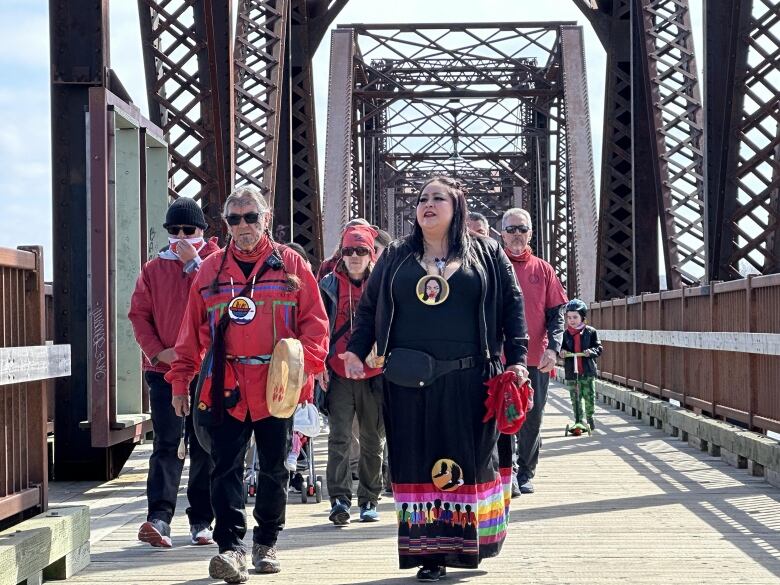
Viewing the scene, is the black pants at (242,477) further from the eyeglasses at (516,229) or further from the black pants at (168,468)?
the eyeglasses at (516,229)

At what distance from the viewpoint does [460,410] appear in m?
6.59

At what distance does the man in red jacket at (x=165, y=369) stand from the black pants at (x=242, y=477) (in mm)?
925

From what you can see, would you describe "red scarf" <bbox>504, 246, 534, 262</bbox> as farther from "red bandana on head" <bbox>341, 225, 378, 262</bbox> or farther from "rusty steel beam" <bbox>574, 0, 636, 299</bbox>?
"rusty steel beam" <bbox>574, 0, 636, 299</bbox>

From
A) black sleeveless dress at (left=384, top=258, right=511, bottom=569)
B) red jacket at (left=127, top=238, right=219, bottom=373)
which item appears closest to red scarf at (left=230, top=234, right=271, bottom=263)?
black sleeveless dress at (left=384, top=258, right=511, bottom=569)

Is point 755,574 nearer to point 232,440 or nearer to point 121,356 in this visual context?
point 232,440

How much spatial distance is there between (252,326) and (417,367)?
0.79m

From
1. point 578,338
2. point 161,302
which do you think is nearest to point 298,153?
point 578,338

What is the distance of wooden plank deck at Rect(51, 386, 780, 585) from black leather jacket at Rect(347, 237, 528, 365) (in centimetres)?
105

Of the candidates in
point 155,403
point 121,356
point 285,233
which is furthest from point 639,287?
point 155,403

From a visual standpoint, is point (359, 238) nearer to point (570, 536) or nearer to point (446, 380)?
point (570, 536)

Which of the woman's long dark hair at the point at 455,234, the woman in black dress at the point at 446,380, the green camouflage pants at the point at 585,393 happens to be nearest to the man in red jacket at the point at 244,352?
the woman in black dress at the point at 446,380

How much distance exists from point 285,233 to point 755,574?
1226 cm

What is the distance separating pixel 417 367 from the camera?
257 inches

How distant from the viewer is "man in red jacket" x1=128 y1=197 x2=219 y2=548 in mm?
7711
